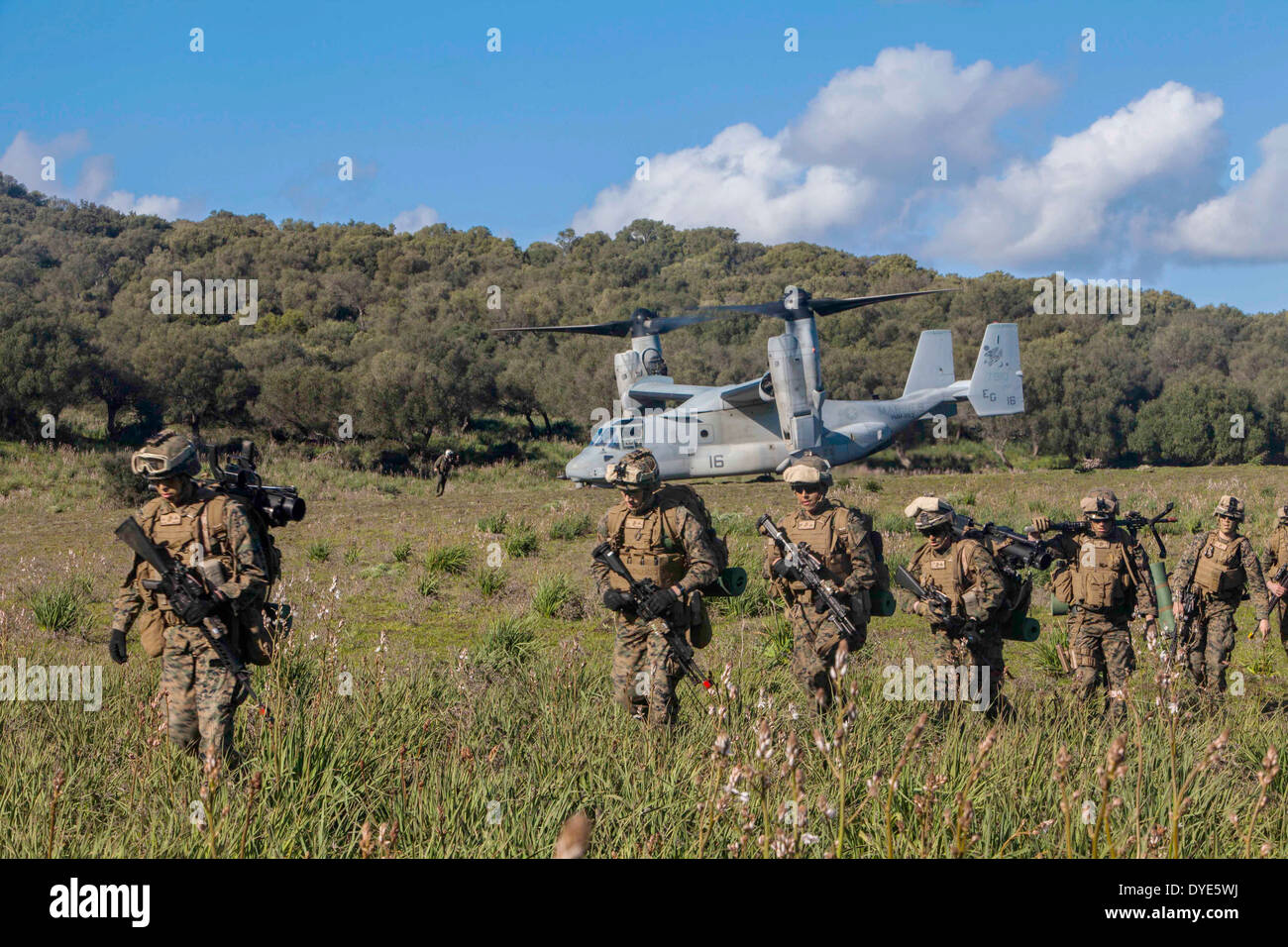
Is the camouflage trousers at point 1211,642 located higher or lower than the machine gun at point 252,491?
lower


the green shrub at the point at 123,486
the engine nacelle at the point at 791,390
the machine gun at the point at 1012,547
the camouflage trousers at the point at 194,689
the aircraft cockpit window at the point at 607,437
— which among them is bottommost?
the camouflage trousers at the point at 194,689

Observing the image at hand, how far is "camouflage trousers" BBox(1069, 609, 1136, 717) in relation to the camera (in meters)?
7.64

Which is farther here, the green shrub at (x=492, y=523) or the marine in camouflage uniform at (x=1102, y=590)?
the green shrub at (x=492, y=523)

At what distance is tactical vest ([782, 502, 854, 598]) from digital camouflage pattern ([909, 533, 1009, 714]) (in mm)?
654

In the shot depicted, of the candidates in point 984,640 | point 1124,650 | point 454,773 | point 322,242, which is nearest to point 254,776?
point 454,773

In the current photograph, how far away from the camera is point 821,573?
7.00m

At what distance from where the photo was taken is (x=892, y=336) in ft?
202

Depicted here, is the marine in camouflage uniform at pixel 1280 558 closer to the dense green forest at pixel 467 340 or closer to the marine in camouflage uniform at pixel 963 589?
the marine in camouflage uniform at pixel 963 589

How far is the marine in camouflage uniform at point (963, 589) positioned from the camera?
718cm

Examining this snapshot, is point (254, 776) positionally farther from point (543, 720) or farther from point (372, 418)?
point (372, 418)

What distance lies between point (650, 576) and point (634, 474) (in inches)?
29.7

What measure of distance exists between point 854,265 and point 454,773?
315ft

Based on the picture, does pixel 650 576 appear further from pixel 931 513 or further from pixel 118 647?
pixel 118 647

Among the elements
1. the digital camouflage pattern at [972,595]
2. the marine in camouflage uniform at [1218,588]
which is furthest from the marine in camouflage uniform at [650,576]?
the marine in camouflage uniform at [1218,588]
